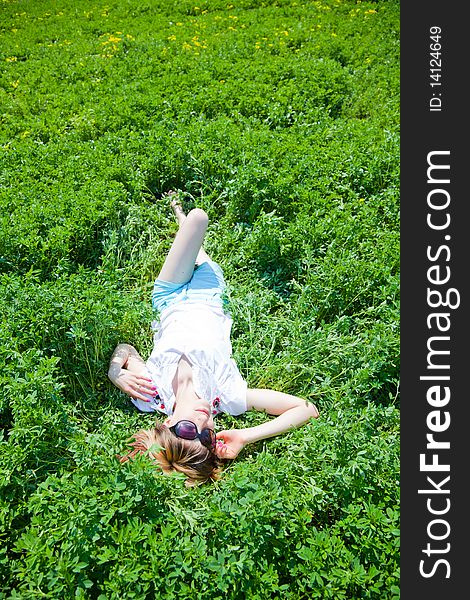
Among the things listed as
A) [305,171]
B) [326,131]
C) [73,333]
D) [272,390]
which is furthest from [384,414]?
[326,131]

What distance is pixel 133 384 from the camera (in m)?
4.50

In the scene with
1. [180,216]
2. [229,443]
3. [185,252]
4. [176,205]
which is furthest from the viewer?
[176,205]

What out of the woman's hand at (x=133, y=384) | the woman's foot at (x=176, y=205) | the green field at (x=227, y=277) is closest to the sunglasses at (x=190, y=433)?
the green field at (x=227, y=277)

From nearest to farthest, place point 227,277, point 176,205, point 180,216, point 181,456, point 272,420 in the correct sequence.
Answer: point 181,456 → point 272,420 → point 227,277 → point 180,216 → point 176,205

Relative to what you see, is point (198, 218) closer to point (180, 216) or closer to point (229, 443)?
Result: point (180, 216)

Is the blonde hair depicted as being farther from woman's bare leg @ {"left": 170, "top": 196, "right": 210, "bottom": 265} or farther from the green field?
woman's bare leg @ {"left": 170, "top": 196, "right": 210, "bottom": 265}

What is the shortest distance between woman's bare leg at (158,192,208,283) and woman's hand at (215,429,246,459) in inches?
54.0

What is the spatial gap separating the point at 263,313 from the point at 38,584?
276 cm

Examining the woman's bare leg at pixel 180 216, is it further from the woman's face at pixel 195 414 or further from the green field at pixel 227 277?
the woman's face at pixel 195 414

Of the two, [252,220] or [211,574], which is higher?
[252,220]

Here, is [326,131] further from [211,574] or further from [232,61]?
[211,574]

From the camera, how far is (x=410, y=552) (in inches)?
135

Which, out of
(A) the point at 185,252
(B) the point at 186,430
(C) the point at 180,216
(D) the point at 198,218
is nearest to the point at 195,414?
→ (B) the point at 186,430

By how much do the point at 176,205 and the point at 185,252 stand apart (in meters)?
1.18
